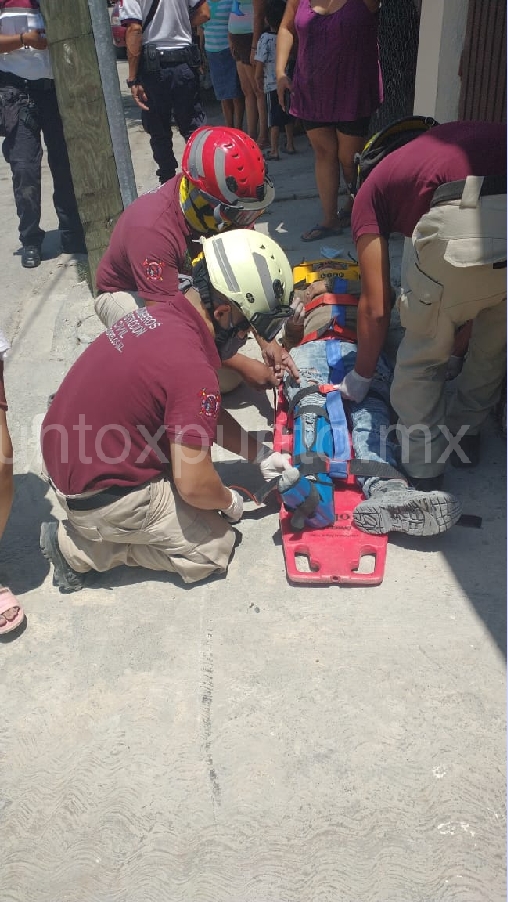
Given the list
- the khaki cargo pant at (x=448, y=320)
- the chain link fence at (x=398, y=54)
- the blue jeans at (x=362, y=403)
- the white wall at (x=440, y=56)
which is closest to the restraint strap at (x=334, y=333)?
the blue jeans at (x=362, y=403)

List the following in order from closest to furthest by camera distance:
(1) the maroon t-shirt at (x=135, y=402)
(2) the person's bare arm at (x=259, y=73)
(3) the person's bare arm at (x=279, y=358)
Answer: (1) the maroon t-shirt at (x=135, y=402) → (3) the person's bare arm at (x=279, y=358) → (2) the person's bare arm at (x=259, y=73)

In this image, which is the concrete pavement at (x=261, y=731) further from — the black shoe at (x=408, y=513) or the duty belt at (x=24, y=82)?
the duty belt at (x=24, y=82)

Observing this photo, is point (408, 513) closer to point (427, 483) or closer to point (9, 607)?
point (427, 483)

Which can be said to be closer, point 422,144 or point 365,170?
point 422,144

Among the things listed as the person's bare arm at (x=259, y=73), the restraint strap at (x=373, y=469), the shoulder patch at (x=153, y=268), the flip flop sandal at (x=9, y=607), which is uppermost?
the shoulder patch at (x=153, y=268)

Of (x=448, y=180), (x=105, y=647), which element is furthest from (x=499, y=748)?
(x=448, y=180)

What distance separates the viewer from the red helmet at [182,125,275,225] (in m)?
3.43

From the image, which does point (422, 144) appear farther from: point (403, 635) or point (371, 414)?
point (403, 635)

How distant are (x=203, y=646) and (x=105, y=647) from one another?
37 centimetres

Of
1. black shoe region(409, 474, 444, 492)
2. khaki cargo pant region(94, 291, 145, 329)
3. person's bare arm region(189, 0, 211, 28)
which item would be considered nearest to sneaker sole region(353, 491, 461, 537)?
black shoe region(409, 474, 444, 492)

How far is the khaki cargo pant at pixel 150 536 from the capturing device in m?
2.83

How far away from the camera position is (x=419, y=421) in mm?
3291

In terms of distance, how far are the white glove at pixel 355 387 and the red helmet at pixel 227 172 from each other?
0.88m

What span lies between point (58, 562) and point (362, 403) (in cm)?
157
